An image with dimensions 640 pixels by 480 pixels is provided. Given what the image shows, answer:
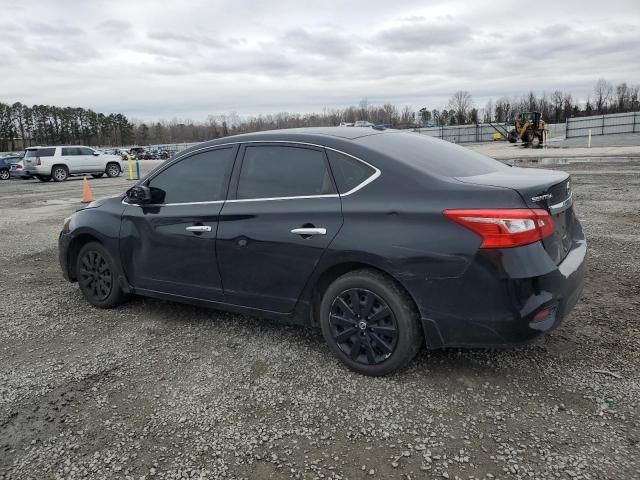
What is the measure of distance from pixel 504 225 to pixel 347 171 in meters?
1.09

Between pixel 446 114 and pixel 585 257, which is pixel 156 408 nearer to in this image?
pixel 585 257

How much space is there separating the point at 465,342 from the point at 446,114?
4306 inches

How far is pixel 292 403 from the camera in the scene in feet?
10.2

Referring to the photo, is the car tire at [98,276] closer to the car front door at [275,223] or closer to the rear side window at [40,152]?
the car front door at [275,223]

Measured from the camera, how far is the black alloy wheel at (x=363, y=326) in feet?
10.6

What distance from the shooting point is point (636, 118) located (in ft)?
141

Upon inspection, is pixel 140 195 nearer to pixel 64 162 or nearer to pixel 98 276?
pixel 98 276

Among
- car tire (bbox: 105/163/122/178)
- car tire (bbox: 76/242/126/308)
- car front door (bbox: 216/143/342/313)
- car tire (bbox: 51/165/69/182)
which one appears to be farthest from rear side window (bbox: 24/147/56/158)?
car front door (bbox: 216/143/342/313)

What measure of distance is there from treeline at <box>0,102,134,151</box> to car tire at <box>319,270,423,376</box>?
12659 centimetres

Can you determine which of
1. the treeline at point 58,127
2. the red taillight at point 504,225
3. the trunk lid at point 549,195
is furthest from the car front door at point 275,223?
the treeline at point 58,127

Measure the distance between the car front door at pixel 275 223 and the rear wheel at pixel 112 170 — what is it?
25.3 metres

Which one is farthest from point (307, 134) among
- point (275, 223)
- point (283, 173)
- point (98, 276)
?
point (98, 276)

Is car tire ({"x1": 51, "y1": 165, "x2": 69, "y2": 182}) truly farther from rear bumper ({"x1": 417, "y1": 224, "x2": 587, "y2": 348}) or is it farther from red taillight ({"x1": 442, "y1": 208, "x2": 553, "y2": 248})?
red taillight ({"x1": 442, "y1": 208, "x2": 553, "y2": 248})

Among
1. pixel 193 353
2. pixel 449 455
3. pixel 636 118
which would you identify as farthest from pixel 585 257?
pixel 636 118
